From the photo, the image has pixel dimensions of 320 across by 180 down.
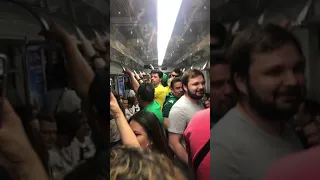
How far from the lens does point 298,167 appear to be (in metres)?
1.88

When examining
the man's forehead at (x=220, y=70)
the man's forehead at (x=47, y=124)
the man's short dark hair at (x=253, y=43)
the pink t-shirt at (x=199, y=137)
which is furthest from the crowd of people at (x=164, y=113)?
the man's forehead at (x=47, y=124)

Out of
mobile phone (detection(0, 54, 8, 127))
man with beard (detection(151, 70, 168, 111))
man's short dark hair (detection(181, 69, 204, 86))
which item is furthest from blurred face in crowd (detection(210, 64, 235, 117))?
mobile phone (detection(0, 54, 8, 127))

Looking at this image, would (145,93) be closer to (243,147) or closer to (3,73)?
(243,147)

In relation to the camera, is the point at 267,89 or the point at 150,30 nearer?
the point at 267,89

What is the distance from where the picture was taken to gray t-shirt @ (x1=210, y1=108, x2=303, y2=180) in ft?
6.18

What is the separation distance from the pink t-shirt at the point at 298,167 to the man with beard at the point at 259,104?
0.12 feet

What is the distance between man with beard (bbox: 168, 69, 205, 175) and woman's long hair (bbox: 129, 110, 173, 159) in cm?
4

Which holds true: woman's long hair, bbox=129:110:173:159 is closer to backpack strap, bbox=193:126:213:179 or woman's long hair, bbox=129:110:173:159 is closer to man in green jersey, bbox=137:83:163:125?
man in green jersey, bbox=137:83:163:125

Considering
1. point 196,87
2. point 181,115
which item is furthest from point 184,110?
point 196,87

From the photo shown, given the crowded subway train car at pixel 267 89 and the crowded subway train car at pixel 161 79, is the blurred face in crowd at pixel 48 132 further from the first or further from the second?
the crowded subway train car at pixel 267 89

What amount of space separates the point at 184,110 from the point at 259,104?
0.41 m

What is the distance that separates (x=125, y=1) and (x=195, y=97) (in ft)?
2.16

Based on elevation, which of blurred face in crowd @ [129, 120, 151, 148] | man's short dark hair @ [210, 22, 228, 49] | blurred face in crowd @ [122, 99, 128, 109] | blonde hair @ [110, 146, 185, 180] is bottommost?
blonde hair @ [110, 146, 185, 180]

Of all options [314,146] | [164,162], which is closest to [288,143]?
[314,146]
